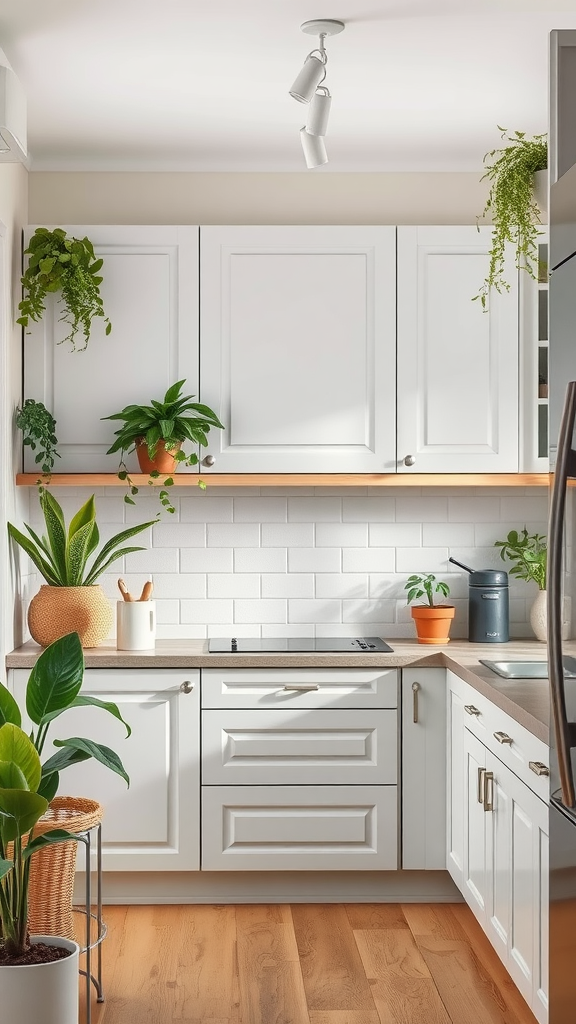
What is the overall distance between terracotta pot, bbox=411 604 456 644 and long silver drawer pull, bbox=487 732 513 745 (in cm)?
108

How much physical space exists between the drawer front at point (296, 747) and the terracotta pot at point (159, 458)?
35.1 inches

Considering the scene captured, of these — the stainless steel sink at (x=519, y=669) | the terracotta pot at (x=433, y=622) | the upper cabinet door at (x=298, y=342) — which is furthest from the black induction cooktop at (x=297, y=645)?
the upper cabinet door at (x=298, y=342)

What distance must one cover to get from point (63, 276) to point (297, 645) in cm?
157

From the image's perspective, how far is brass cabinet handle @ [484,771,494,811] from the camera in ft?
9.29

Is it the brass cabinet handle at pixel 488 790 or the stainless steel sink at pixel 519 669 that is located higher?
the stainless steel sink at pixel 519 669

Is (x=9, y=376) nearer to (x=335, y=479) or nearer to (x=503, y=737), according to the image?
(x=335, y=479)

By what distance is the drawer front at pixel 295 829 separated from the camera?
3.51m

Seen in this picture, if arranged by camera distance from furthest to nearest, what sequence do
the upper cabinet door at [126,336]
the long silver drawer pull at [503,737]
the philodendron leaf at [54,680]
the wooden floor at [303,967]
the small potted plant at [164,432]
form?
the upper cabinet door at [126,336], the small potted plant at [164,432], the wooden floor at [303,967], the long silver drawer pull at [503,737], the philodendron leaf at [54,680]

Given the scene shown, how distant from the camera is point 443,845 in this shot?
3.53 m

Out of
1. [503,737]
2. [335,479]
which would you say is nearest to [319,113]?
[335,479]

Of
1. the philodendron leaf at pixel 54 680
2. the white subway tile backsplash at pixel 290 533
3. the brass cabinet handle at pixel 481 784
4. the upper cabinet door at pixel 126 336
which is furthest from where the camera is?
the white subway tile backsplash at pixel 290 533

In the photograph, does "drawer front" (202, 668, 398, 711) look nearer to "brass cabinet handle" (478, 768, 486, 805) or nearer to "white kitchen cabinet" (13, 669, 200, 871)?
"white kitchen cabinet" (13, 669, 200, 871)

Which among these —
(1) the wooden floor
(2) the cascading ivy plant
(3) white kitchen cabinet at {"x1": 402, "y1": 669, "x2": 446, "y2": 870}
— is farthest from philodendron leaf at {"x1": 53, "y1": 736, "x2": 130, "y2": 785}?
(2) the cascading ivy plant

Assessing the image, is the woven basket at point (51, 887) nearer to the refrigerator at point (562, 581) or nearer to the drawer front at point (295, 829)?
the drawer front at point (295, 829)
